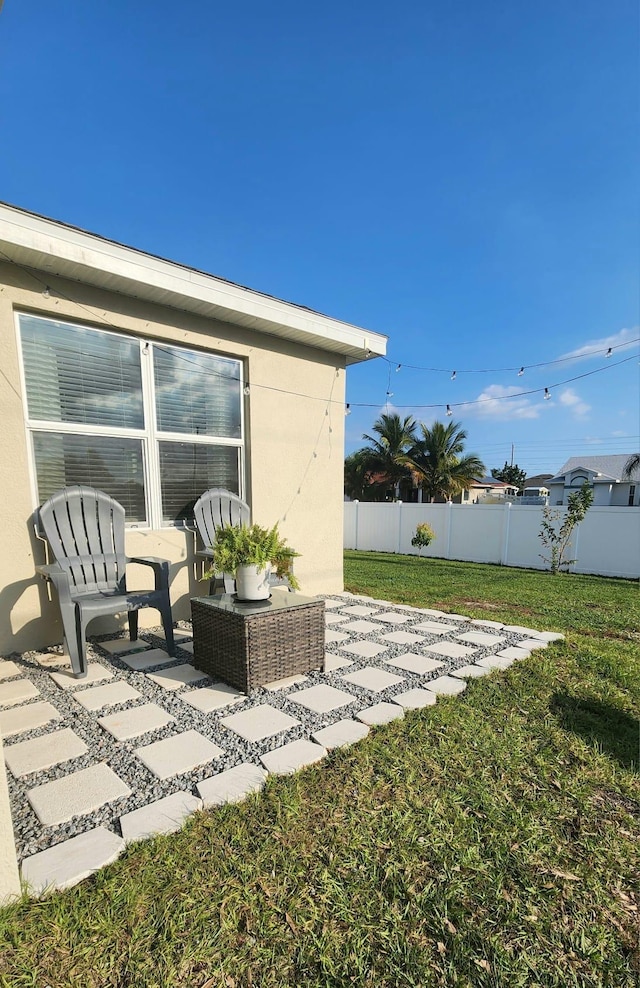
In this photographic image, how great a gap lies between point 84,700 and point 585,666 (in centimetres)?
339

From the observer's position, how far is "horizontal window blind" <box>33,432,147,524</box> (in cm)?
326

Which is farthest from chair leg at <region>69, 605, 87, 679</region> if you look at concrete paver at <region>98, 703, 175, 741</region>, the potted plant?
the potted plant

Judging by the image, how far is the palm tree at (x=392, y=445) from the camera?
741 inches

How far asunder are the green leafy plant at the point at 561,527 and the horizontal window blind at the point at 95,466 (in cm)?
753

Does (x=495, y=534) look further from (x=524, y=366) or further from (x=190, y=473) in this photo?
(x=190, y=473)

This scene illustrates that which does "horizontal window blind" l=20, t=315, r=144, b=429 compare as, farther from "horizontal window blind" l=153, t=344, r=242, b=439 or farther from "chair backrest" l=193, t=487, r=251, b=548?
"chair backrest" l=193, t=487, r=251, b=548

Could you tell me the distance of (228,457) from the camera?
4.30 m

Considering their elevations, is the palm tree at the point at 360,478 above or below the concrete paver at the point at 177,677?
above

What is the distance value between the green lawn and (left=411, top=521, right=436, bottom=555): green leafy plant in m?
7.67

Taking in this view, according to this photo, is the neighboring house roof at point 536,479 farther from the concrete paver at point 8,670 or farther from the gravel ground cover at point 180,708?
the concrete paver at point 8,670

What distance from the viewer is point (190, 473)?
4059 millimetres

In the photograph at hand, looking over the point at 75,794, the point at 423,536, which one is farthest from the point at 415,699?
the point at 423,536

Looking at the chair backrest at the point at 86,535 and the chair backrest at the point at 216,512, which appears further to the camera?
the chair backrest at the point at 216,512

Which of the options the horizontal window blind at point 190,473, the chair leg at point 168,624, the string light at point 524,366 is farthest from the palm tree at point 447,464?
the chair leg at point 168,624
